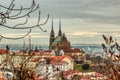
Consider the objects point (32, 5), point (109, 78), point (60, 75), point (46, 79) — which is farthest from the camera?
point (60, 75)

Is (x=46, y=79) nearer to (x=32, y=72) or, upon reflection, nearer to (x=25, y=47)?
(x=25, y=47)

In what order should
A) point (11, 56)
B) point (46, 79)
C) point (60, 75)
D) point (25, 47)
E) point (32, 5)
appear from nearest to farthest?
1. point (32, 5)
2. point (11, 56)
3. point (25, 47)
4. point (46, 79)
5. point (60, 75)

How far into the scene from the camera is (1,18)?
3.15m

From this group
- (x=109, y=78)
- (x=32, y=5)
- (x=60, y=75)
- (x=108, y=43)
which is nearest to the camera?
(x=32, y=5)

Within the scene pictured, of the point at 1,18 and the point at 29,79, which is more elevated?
the point at 1,18

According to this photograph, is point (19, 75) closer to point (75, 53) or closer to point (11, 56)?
point (11, 56)

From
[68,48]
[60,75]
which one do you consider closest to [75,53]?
[68,48]

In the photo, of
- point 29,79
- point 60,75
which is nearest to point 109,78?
point 29,79

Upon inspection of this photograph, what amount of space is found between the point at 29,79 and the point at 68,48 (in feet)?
426

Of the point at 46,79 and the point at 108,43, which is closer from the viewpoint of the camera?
the point at 108,43

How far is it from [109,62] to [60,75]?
3.35 meters

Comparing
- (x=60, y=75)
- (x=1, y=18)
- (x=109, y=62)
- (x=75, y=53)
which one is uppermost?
(x=1, y=18)

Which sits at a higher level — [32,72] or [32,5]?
[32,5]

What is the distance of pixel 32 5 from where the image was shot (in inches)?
123
